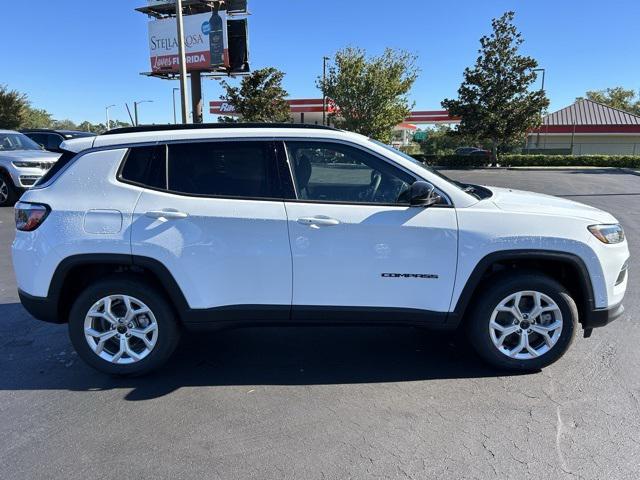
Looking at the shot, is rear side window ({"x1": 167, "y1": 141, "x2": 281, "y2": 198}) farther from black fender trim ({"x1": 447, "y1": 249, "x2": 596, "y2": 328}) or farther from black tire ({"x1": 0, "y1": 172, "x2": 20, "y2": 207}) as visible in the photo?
black tire ({"x1": 0, "y1": 172, "x2": 20, "y2": 207})

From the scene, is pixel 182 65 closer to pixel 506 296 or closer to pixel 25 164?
pixel 25 164

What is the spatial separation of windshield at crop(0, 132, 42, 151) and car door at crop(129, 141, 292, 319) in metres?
10.9

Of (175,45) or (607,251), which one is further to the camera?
(175,45)

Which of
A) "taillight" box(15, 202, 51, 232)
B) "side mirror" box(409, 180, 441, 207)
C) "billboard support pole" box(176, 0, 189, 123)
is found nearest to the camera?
"side mirror" box(409, 180, 441, 207)

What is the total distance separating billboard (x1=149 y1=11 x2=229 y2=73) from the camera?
24.8 metres

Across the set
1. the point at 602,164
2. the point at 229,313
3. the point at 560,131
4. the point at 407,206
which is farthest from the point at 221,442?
the point at 560,131

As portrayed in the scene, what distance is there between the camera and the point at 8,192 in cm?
1173

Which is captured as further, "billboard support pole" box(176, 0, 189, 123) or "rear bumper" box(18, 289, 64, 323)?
"billboard support pole" box(176, 0, 189, 123)

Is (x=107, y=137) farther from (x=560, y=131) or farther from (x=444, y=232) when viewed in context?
(x=560, y=131)

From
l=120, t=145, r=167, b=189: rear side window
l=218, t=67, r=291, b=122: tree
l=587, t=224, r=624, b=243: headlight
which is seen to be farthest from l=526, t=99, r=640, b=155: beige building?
l=120, t=145, r=167, b=189: rear side window

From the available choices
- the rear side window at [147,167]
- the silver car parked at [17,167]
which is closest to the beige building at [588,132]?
the silver car parked at [17,167]

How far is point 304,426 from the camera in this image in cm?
299

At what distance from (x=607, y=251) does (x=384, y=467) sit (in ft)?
7.35

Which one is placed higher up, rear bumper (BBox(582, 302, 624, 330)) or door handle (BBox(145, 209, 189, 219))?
door handle (BBox(145, 209, 189, 219))
